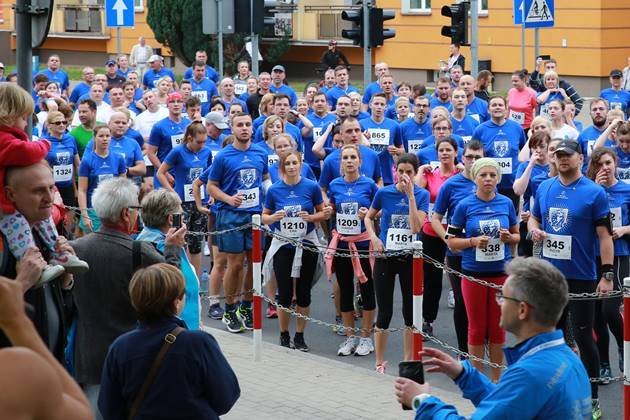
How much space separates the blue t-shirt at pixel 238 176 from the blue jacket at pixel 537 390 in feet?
25.3

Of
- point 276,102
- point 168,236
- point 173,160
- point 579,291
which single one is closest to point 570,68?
point 276,102

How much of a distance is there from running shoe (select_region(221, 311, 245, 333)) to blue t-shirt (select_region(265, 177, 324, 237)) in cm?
110

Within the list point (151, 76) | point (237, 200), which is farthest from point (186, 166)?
point (151, 76)

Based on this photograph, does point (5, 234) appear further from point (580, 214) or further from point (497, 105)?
point (497, 105)

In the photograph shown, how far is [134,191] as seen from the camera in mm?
6594

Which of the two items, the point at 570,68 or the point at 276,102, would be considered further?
the point at 570,68

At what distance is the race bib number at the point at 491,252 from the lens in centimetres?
961

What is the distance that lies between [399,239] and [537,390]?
6.09 meters

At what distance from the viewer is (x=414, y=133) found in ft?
51.6

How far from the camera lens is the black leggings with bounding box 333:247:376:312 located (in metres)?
11.0

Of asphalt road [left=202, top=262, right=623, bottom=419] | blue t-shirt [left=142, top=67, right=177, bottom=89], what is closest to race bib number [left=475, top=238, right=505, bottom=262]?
asphalt road [left=202, top=262, right=623, bottom=419]

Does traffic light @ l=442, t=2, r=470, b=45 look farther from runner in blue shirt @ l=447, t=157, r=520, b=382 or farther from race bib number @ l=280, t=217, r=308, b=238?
runner in blue shirt @ l=447, t=157, r=520, b=382

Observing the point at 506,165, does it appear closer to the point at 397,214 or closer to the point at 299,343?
the point at 397,214

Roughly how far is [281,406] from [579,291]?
7.49 ft
